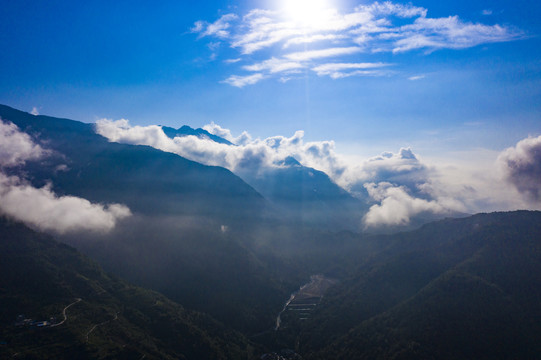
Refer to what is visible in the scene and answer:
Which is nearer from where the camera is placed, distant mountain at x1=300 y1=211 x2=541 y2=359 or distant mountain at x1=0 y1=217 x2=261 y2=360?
distant mountain at x1=0 y1=217 x2=261 y2=360

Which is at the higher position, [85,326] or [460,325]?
[460,325]

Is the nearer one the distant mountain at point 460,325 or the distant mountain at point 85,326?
the distant mountain at point 85,326

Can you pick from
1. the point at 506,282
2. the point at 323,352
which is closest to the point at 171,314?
the point at 323,352

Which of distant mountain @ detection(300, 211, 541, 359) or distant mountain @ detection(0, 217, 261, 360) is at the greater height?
distant mountain @ detection(300, 211, 541, 359)

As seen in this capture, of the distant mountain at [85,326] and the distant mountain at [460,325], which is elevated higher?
the distant mountain at [460,325]

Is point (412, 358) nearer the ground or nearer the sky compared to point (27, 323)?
nearer the sky

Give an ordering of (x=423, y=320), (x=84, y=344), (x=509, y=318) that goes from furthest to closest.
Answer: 1. (x=423, y=320)
2. (x=509, y=318)
3. (x=84, y=344)

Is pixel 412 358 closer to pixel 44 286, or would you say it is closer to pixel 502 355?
pixel 502 355

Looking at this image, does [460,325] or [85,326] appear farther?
[460,325]
